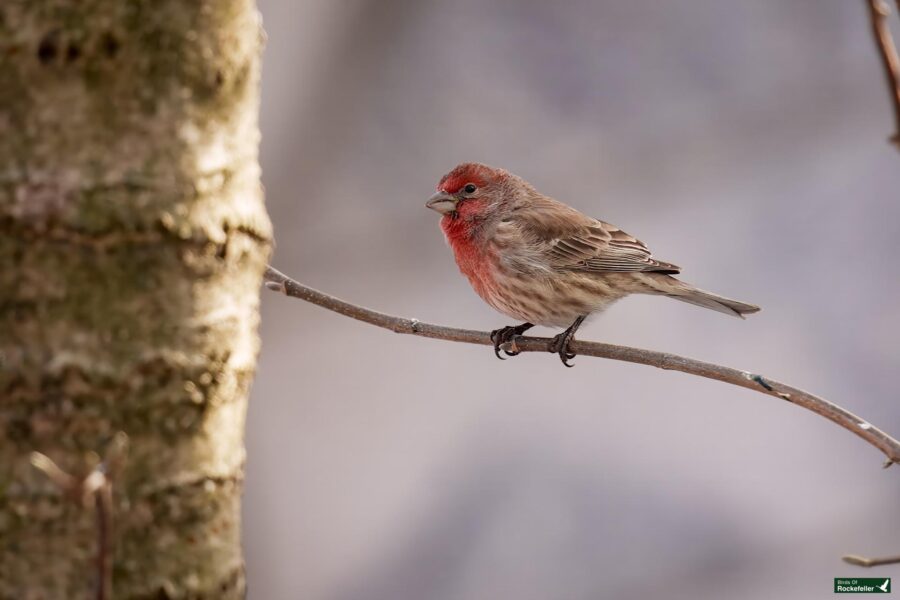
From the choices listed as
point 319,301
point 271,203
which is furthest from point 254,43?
point 271,203

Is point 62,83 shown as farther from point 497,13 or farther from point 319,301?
point 497,13

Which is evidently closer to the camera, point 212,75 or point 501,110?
point 212,75

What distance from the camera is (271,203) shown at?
6027 millimetres

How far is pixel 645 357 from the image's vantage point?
7.55 feet

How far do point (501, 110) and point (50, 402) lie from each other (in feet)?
16.9

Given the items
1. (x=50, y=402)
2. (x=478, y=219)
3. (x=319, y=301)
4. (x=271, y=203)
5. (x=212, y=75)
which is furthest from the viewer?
(x=271, y=203)

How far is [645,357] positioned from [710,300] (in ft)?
5.57

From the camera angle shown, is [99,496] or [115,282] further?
[115,282]

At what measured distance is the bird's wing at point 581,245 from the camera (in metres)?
4.09

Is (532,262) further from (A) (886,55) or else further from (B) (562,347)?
(A) (886,55)

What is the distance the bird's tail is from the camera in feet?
12.4

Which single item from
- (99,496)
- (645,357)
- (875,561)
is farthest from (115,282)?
(645,357)

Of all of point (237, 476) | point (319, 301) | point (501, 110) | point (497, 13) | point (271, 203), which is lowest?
point (237, 476)

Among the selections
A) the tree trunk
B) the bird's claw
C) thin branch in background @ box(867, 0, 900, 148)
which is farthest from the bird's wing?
thin branch in background @ box(867, 0, 900, 148)
